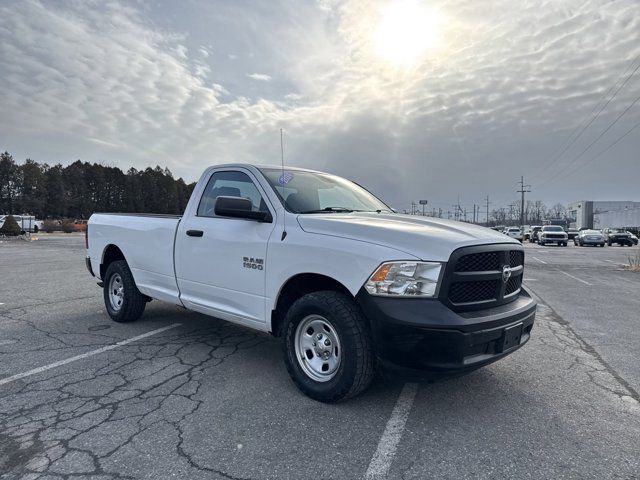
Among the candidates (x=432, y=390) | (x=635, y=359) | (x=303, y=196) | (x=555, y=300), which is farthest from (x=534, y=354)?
(x=555, y=300)

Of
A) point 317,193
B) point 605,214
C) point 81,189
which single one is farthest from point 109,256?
point 605,214

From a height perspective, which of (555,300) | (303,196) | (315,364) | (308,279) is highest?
(303,196)

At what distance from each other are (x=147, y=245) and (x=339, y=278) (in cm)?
307

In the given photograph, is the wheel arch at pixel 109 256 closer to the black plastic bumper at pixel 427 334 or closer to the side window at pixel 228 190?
the side window at pixel 228 190

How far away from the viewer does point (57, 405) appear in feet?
11.3

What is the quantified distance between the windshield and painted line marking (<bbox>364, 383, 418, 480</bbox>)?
1.80m

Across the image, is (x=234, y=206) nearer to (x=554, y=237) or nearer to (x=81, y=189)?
(x=554, y=237)

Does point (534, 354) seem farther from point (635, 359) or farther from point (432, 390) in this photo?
point (432, 390)

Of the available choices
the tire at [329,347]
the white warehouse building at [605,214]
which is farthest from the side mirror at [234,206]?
the white warehouse building at [605,214]

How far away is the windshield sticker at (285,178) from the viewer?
4354 mm

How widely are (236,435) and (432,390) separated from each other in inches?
69.1

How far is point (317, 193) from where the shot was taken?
4.57 metres

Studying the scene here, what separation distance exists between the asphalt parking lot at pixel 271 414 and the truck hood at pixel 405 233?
1272 mm

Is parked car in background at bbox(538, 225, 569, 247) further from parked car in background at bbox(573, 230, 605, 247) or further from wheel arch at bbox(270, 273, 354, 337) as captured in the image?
wheel arch at bbox(270, 273, 354, 337)
